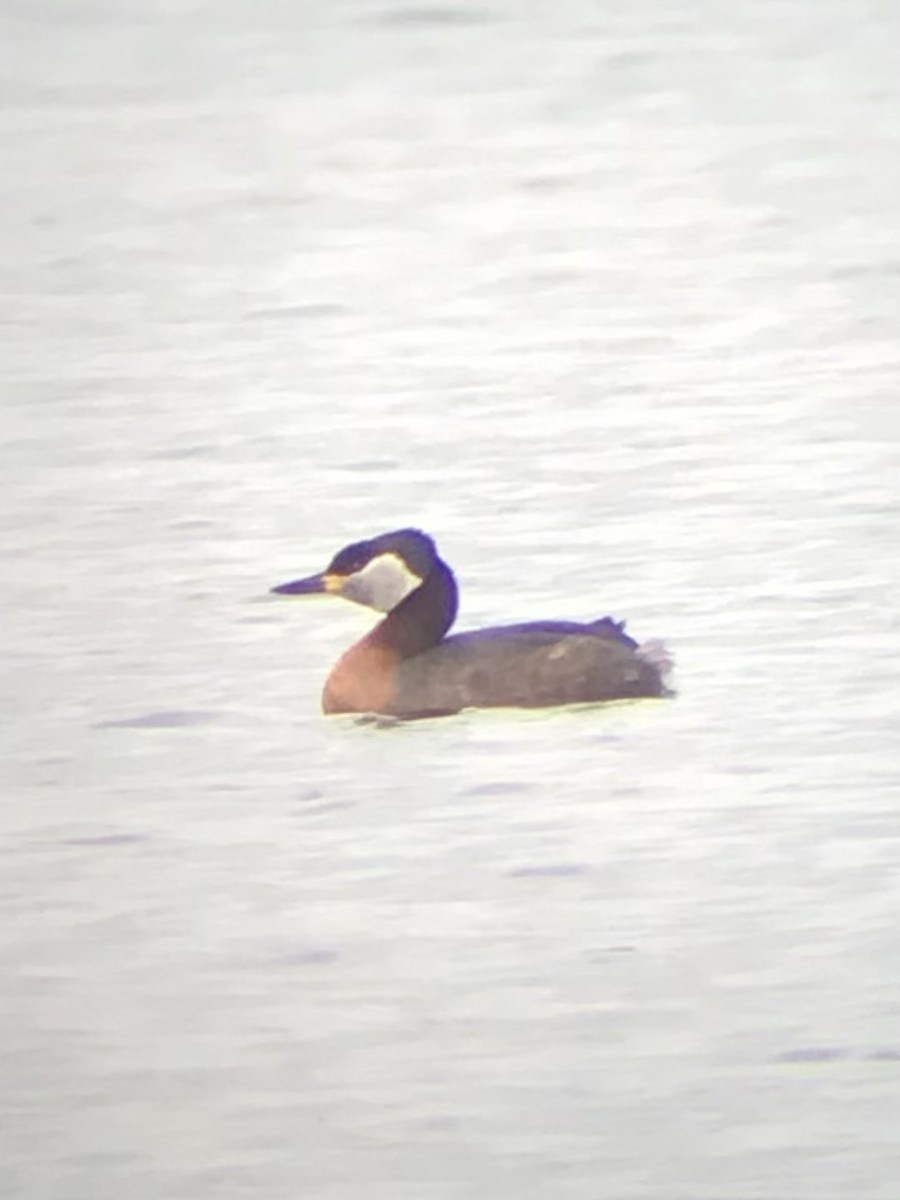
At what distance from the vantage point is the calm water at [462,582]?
157 cm

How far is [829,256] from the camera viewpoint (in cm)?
160

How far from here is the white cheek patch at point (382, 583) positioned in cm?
157

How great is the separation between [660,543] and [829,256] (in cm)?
32

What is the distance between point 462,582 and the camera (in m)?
1.59

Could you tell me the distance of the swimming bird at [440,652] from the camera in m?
1.58

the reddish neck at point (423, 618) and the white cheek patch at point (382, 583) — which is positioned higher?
the white cheek patch at point (382, 583)

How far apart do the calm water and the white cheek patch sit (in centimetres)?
3

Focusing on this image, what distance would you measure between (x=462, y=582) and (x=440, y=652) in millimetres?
72

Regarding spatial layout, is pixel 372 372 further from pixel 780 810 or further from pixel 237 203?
pixel 780 810

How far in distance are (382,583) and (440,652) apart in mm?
90

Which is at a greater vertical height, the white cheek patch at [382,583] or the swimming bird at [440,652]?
the white cheek patch at [382,583]

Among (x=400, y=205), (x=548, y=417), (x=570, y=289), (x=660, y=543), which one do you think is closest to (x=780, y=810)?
(x=660, y=543)

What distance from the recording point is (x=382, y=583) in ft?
5.16

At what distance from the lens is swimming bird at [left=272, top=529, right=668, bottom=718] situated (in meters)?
1.58
